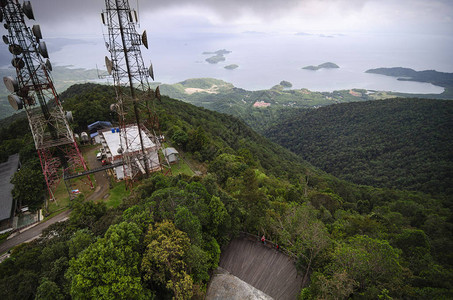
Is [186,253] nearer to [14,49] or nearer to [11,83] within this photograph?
[11,83]

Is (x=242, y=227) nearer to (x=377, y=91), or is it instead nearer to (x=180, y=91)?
(x=180, y=91)

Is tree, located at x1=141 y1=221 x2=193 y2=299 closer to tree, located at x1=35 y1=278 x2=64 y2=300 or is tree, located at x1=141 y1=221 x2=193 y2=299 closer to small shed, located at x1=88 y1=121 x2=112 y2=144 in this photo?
tree, located at x1=35 y1=278 x2=64 y2=300

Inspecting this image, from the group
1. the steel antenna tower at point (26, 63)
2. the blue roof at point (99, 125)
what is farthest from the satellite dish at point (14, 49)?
the blue roof at point (99, 125)

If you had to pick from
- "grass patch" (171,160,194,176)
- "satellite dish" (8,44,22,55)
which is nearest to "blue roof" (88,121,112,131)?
"grass patch" (171,160,194,176)

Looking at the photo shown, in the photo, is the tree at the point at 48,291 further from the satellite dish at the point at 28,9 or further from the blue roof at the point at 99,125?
the blue roof at the point at 99,125

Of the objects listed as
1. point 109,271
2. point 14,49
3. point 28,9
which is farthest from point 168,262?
point 28,9

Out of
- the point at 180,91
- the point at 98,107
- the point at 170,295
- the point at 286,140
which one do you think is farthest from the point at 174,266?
the point at 180,91

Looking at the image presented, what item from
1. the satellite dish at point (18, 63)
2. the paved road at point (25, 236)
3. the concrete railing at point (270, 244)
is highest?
the satellite dish at point (18, 63)
